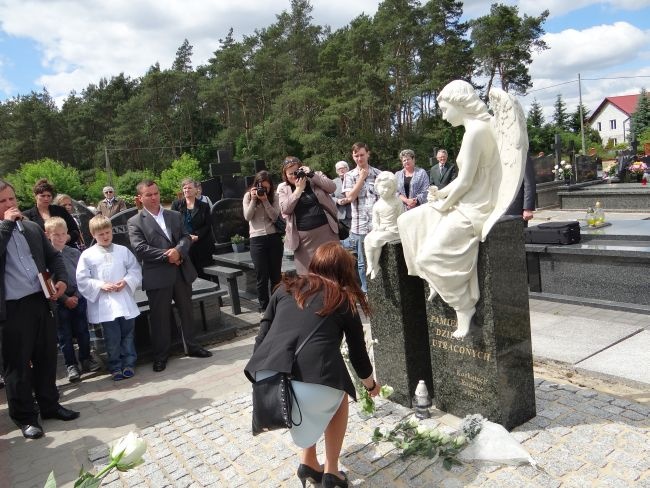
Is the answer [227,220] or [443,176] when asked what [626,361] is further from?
[227,220]

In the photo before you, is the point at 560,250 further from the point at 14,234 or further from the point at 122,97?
the point at 122,97

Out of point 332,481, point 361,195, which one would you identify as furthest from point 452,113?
point 361,195

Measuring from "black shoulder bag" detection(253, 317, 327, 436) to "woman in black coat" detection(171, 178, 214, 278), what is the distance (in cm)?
521

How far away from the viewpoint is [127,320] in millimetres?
5012

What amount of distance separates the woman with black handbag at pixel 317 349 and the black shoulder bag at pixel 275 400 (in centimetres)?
3

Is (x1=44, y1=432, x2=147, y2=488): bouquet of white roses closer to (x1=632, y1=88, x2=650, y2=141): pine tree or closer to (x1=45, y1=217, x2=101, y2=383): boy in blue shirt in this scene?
(x1=45, y1=217, x2=101, y2=383): boy in blue shirt

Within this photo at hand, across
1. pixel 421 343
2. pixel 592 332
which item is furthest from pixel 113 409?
pixel 592 332

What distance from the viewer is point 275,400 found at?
2.39 m

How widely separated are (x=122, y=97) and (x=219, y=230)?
4049 centimetres

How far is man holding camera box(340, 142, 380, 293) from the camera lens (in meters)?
5.63

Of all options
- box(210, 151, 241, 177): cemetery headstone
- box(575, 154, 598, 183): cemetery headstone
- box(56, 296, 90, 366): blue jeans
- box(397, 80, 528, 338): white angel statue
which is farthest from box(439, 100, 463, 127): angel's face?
box(575, 154, 598, 183): cemetery headstone

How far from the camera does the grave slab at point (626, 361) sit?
12.2 feet

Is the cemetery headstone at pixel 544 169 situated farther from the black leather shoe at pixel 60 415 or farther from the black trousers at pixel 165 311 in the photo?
the black leather shoe at pixel 60 415

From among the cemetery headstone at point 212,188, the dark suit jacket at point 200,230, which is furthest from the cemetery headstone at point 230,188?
the dark suit jacket at point 200,230
